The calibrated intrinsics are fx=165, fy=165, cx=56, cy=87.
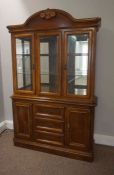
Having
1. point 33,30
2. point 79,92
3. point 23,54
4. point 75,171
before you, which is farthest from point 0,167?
point 33,30

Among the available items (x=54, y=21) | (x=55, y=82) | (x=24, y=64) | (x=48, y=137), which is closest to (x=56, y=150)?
(x=48, y=137)

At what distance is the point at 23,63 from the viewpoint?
8.38ft

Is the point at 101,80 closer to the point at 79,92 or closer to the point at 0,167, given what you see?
the point at 79,92

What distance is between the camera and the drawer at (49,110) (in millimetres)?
2361

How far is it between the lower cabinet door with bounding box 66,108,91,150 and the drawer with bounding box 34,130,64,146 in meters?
0.12

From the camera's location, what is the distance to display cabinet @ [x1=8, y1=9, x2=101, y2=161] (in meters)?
2.17

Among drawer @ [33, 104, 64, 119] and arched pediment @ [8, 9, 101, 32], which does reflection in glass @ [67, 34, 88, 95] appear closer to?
arched pediment @ [8, 9, 101, 32]

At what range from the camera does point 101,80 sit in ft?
8.58

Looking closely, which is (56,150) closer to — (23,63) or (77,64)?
(77,64)

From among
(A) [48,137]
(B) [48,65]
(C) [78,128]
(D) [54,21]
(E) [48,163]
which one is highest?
(D) [54,21]

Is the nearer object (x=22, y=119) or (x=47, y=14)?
(x=47, y=14)

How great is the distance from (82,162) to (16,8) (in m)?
2.70

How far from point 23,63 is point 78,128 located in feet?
4.18

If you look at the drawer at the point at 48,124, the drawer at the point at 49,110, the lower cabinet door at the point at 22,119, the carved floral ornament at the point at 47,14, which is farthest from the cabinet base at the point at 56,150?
the carved floral ornament at the point at 47,14
